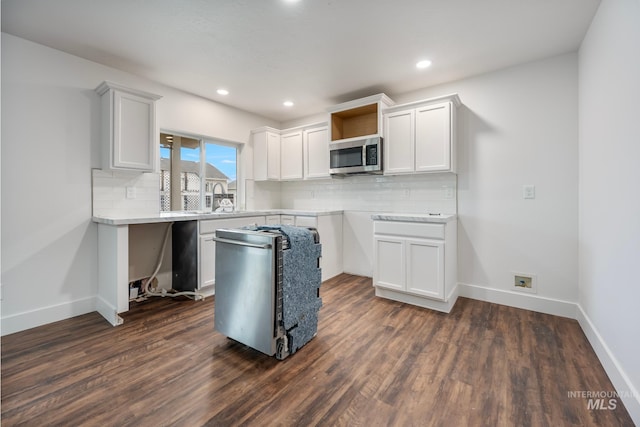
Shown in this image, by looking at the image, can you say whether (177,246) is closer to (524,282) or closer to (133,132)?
(133,132)

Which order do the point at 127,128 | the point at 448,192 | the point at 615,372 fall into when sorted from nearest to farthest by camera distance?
the point at 615,372 → the point at 127,128 → the point at 448,192

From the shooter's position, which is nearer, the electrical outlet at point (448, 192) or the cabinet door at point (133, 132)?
the cabinet door at point (133, 132)

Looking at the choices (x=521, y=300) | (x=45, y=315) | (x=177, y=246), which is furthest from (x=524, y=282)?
(x=45, y=315)

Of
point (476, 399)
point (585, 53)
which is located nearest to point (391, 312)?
point (476, 399)

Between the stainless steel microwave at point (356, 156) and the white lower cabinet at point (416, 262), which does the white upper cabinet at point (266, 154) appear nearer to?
the stainless steel microwave at point (356, 156)

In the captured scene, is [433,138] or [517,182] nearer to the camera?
[517,182]

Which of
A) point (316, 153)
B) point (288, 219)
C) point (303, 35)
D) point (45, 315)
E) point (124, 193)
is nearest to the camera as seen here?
point (303, 35)

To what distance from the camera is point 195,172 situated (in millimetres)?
3730

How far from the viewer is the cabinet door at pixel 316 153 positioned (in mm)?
3928

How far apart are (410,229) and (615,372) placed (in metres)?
1.62

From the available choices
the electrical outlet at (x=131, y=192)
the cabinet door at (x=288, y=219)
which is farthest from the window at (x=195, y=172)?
the cabinet door at (x=288, y=219)

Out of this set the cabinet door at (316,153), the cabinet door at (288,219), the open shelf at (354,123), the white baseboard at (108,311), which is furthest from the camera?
the cabinet door at (316,153)

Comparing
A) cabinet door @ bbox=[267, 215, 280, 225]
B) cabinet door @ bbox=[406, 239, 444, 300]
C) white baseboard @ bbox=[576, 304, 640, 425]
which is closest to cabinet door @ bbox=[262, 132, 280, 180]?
cabinet door @ bbox=[267, 215, 280, 225]

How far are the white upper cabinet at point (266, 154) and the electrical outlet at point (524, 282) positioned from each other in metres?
3.31
